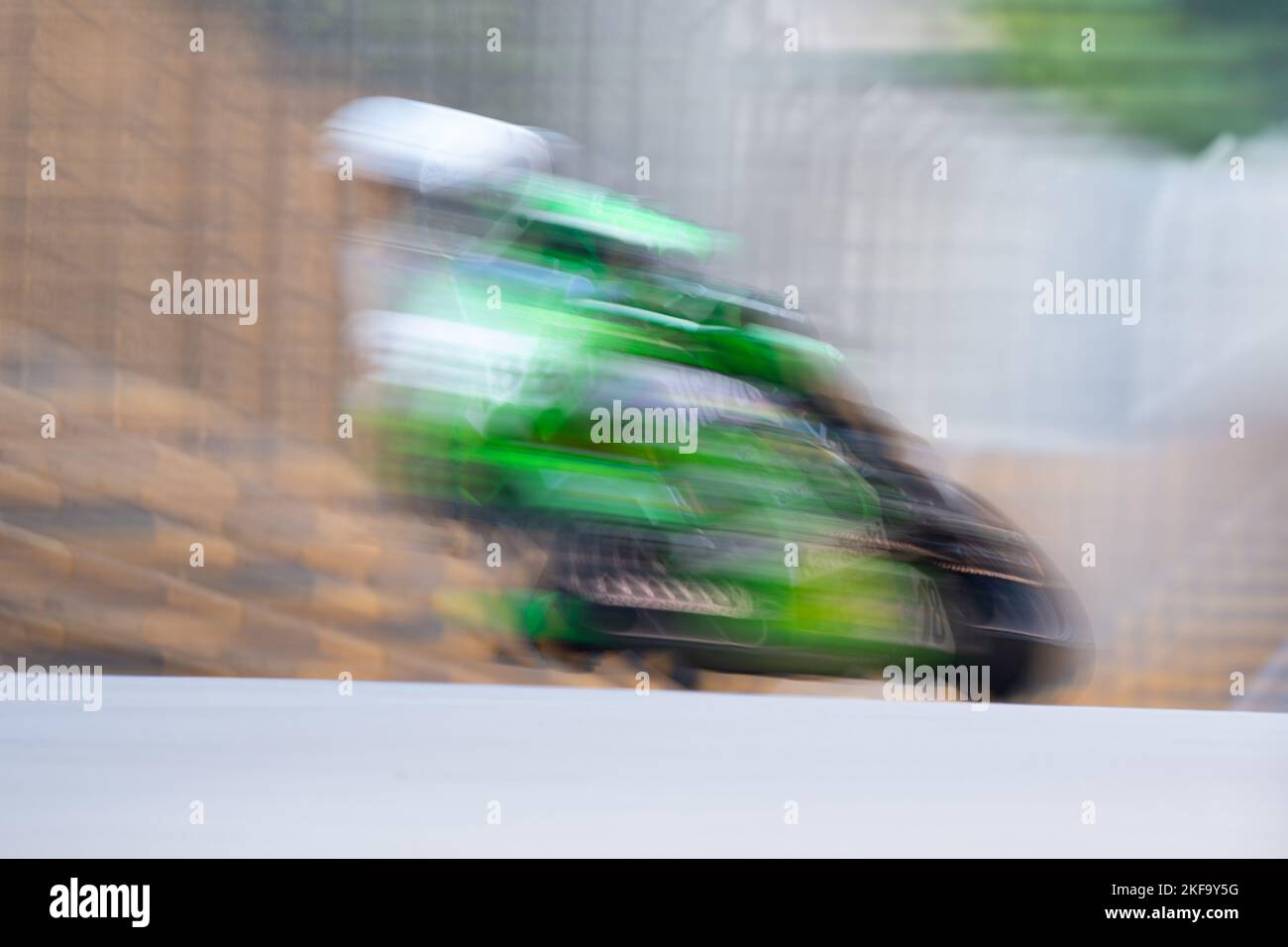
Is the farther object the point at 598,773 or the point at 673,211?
the point at 673,211

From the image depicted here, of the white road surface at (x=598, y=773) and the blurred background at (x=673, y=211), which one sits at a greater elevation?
the blurred background at (x=673, y=211)

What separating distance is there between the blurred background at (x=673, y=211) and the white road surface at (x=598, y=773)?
0.95m

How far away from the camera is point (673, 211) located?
246 centimetres

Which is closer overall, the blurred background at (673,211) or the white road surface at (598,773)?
the white road surface at (598,773)

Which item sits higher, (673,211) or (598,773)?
(673,211)

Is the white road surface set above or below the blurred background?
below

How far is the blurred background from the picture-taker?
99.9 inches

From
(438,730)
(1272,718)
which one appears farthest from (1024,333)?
(438,730)

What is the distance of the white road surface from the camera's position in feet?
4.05

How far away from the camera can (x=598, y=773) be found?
4.49ft

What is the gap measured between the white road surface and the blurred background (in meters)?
0.95

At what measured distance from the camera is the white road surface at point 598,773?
4.05ft

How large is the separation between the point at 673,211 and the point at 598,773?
142 cm

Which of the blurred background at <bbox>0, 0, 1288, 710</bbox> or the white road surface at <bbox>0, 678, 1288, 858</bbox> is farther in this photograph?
the blurred background at <bbox>0, 0, 1288, 710</bbox>
